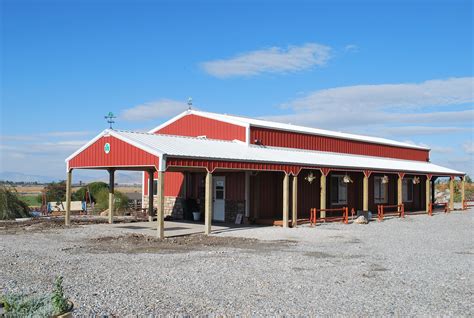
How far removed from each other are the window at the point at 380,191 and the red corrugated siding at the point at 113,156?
15.7m

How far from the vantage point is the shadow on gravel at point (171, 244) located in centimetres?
1379

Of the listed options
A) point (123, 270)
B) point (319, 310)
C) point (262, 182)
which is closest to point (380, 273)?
point (319, 310)

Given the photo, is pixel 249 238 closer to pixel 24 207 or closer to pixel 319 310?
pixel 319 310

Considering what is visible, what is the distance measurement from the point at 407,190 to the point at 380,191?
11.0 ft

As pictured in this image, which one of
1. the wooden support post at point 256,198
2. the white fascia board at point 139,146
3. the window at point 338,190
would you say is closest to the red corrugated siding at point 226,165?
the white fascia board at point 139,146

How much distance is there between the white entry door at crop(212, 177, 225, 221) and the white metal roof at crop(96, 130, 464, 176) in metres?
1.80

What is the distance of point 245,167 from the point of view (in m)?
18.9

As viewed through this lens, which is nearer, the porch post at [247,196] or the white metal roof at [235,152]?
the white metal roof at [235,152]

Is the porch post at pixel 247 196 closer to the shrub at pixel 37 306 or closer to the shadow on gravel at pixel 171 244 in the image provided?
the shadow on gravel at pixel 171 244

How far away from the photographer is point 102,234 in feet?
58.6

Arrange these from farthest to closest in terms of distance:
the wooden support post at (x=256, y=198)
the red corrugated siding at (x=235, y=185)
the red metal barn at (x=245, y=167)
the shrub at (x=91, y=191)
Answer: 1. the shrub at (x=91, y=191)
2. the red corrugated siding at (x=235, y=185)
3. the wooden support post at (x=256, y=198)
4. the red metal barn at (x=245, y=167)

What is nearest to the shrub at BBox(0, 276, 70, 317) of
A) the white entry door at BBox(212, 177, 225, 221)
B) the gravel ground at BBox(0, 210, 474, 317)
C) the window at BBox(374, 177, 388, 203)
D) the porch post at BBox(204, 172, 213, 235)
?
the gravel ground at BBox(0, 210, 474, 317)

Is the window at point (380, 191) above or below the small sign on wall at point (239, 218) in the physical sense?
above

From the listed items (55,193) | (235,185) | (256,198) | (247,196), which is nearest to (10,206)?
(235,185)
